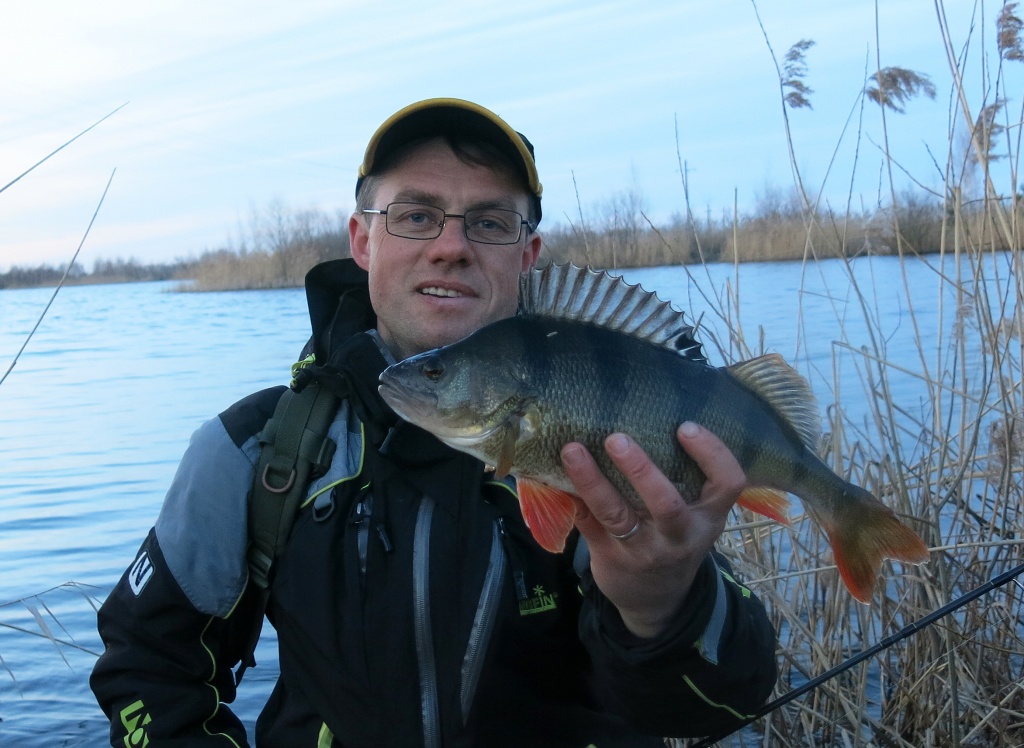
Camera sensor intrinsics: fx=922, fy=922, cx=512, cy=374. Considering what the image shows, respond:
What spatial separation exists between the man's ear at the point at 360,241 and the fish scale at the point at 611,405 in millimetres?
776

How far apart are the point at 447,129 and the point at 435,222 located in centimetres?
26

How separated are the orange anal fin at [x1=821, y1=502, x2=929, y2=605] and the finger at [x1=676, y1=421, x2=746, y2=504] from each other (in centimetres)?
32

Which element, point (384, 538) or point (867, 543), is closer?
point (867, 543)

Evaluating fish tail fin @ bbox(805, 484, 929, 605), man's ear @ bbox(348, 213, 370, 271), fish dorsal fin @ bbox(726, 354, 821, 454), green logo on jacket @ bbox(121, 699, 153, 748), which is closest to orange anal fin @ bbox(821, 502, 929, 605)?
fish tail fin @ bbox(805, 484, 929, 605)

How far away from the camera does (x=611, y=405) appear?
5.57 feet

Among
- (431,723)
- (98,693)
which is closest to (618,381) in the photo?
(431,723)

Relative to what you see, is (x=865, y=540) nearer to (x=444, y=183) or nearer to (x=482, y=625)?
(x=482, y=625)

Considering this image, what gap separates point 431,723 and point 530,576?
1.27 ft

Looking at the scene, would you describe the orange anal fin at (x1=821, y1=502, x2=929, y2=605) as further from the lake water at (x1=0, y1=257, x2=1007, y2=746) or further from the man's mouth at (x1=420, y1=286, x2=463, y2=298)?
the lake water at (x1=0, y1=257, x2=1007, y2=746)

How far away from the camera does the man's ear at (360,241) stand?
2.50 metres

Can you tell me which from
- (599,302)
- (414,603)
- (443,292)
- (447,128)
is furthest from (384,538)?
(447,128)

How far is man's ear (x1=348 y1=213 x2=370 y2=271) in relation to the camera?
2497mm

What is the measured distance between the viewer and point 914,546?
1870 mm

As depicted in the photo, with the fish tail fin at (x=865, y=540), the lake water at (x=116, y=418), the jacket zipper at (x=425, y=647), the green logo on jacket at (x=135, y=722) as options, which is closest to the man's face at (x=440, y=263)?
the jacket zipper at (x=425, y=647)
